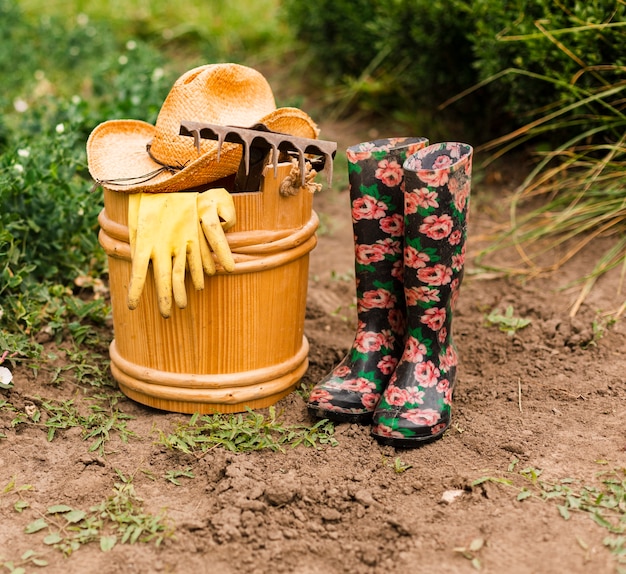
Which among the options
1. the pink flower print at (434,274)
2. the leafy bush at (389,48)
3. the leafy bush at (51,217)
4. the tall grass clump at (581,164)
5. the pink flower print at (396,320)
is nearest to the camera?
the pink flower print at (434,274)

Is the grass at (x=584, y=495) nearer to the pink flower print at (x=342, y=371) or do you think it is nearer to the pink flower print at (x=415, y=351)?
the pink flower print at (x=415, y=351)

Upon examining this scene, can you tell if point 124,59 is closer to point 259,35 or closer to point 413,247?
point 259,35

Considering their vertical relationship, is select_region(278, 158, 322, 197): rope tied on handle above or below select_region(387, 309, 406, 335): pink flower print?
above

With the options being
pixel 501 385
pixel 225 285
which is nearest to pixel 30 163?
pixel 225 285

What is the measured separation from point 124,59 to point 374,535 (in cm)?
336

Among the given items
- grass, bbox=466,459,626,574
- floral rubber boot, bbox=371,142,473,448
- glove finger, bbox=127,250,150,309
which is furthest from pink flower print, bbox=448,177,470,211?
glove finger, bbox=127,250,150,309

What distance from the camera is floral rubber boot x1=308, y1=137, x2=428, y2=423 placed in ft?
7.30

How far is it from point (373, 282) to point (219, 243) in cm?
48

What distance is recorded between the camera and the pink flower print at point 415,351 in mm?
2262

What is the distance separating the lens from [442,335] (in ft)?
7.48

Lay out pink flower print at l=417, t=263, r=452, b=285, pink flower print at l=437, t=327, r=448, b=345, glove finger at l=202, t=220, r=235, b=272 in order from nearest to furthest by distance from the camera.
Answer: glove finger at l=202, t=220, r=235, b=272, pink flower print at l=417, t=263, r=452, b=285, pink flower print at l=437, t=327, r=448, b=345

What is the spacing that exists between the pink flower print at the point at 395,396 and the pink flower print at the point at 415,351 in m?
0.09

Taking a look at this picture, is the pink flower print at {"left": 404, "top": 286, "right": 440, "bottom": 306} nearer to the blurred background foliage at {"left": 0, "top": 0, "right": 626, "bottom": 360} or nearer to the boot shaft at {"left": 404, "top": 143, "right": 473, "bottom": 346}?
the boot shaft at {"left": 404, "top": 143, "right": 473, "bottom": 346}

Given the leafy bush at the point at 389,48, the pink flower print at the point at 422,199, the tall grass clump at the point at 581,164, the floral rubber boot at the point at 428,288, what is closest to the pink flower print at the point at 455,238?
the floral rubber boot at the point at 428,288
